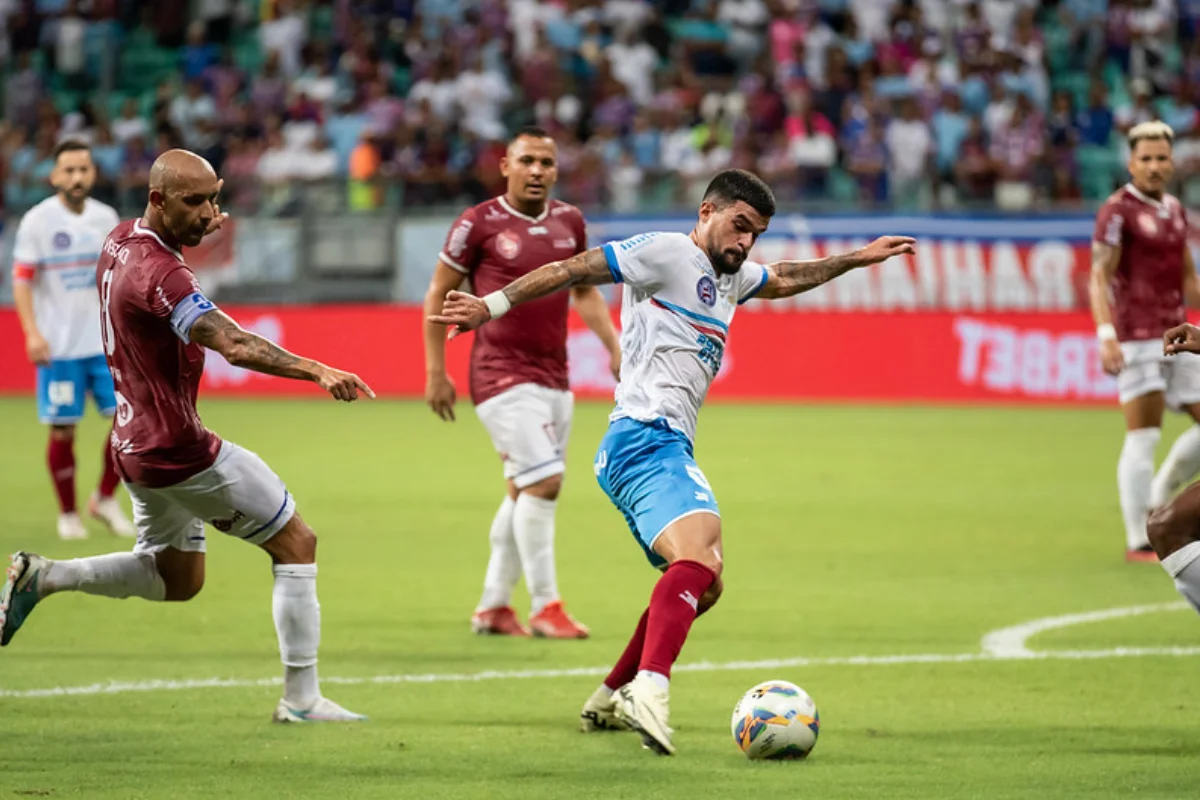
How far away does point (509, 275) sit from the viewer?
30.5 ft

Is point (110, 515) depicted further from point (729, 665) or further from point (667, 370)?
point (667, 370)

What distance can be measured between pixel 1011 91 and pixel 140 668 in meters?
19.3

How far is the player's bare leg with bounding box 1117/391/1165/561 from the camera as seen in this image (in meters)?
11.3

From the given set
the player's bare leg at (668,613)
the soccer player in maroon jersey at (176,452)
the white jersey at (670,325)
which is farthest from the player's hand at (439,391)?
the player's bare leg at (668,613)

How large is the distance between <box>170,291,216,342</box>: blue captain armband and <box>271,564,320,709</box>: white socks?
1082 millimetres

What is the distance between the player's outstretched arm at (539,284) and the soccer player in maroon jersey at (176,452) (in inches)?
20.5

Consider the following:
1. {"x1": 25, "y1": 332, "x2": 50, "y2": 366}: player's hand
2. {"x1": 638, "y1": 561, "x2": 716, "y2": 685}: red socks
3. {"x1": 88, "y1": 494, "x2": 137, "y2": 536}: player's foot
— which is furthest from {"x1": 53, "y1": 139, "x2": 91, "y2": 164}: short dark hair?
{"x1": 638, "y1": 561, "x2": 716, "y2": 685}: red socks

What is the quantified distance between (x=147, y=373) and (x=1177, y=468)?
7.29 m

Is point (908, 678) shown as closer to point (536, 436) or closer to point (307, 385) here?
point (536, 436)

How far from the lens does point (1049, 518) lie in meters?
13.4

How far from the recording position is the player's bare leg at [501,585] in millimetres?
9195

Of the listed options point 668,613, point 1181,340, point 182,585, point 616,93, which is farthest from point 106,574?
point 616,93

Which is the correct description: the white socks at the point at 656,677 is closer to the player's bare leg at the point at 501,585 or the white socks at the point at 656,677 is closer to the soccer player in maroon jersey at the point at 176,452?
the soccer player in maroon jersey at the point at 176,452

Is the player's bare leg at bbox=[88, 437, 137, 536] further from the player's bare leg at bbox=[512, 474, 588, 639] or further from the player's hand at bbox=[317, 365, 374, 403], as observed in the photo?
the player's hand at bbox=[317, 365, 374, 403]
